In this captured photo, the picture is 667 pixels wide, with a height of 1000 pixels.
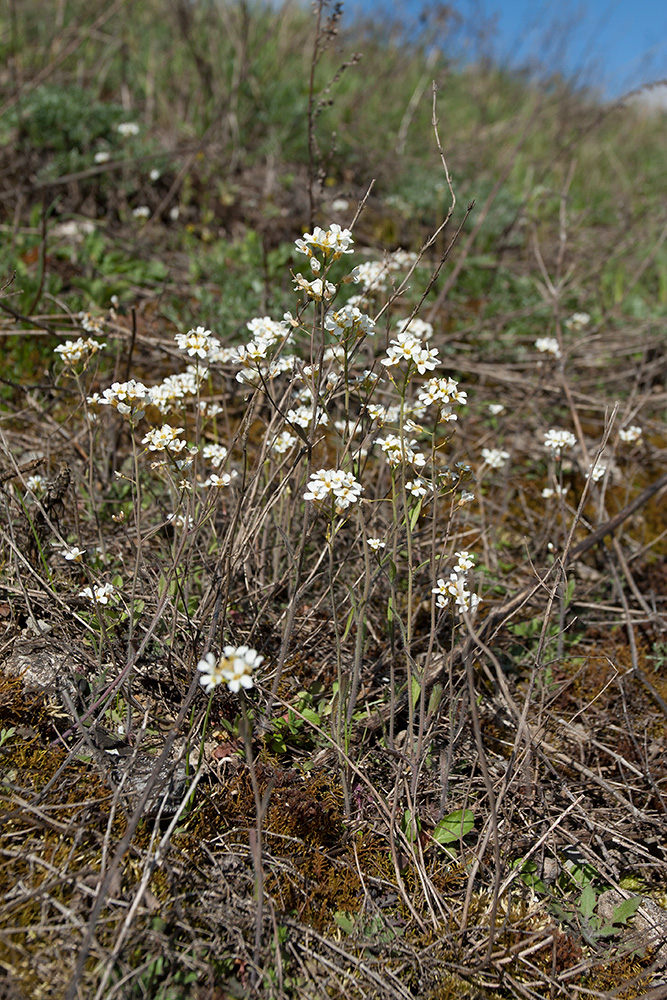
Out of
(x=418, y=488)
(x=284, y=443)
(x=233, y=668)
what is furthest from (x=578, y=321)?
(x=233, y=668)

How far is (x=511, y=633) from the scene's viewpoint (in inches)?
92.7

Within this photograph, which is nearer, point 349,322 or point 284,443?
point 349,322

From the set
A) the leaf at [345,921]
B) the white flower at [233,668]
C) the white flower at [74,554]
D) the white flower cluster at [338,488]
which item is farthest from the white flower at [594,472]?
the white flower at [74,554]

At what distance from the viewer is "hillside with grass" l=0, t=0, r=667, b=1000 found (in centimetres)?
147

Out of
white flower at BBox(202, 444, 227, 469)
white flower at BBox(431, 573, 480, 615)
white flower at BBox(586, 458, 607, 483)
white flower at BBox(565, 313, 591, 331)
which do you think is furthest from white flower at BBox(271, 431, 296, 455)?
white flower at BBox(565, 313, 591, 331)

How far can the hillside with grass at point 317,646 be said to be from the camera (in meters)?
1.47

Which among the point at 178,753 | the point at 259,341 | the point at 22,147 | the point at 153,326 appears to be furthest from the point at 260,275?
the point at 178,753

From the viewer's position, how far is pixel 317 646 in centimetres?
214

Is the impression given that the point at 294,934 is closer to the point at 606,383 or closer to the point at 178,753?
the point at 178,753

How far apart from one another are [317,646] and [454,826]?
68 centimetres

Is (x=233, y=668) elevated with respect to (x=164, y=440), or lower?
lower

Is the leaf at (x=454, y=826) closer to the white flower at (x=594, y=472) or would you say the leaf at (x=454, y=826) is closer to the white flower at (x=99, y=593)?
the white flower at (x=594, y=472)

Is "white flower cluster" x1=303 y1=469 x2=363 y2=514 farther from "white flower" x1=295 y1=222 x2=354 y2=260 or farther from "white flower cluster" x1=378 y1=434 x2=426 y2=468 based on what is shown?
"white flower" x1=295 y1=222 x2=354 y2=260

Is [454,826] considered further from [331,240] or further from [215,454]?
[331,240]
